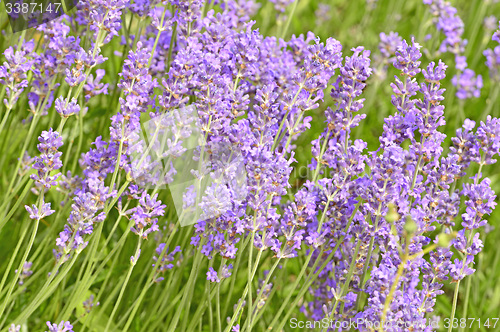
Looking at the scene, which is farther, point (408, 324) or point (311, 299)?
point (311, 299)

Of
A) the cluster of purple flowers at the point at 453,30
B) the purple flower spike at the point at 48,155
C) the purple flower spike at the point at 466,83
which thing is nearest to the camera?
the purple flower spike at the point at 48,155

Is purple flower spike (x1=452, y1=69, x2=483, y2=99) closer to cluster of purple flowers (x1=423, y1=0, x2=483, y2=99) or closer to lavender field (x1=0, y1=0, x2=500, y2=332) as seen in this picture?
cluster of purple flowers (x1=423, y1=0, x2=483, y2=99)

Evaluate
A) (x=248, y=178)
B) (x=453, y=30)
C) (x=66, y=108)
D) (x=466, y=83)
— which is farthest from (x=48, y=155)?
(x=466, y=83)

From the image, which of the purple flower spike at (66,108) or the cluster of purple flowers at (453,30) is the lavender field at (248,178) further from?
the cluster of purple flowers at (453,30)

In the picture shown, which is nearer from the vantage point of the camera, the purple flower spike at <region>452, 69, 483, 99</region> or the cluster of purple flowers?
the cluster of purple flowers

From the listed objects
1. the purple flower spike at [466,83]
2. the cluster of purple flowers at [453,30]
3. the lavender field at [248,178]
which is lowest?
the lavender field at [248,178]

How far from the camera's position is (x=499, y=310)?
111 inches

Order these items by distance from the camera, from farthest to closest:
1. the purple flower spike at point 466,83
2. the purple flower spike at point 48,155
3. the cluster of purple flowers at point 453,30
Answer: the purple flower spike at point 466,83
the cluster of purple flowers at point 453,30
the purple flower spike at point 48,155

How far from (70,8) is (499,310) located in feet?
7.64

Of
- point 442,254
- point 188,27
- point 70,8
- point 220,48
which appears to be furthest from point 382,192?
point 70,8

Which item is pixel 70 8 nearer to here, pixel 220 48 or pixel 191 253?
pixel 220 48

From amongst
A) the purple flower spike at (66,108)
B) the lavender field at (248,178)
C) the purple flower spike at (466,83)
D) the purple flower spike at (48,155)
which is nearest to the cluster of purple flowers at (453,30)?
the purple flower spike at (466,83)

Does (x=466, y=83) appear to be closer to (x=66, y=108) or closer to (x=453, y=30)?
(x=453, y=30)

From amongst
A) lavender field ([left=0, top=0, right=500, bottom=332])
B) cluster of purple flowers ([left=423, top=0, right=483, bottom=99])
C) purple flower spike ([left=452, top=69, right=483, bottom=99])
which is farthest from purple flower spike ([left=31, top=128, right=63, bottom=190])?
purple flower spike ([left=452, top=69, right=483, bottom=99])
